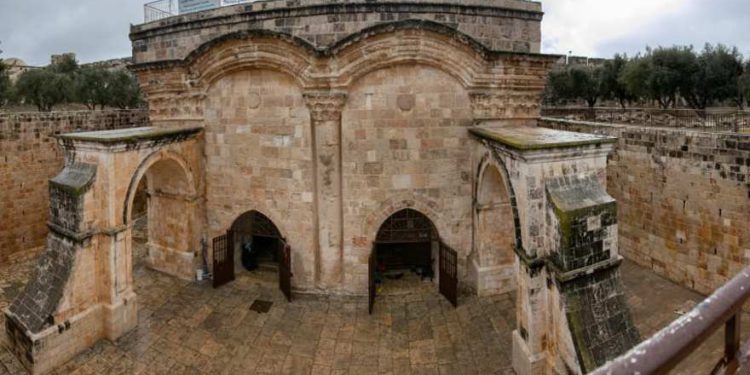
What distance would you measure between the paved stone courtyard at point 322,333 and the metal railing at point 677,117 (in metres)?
10.3

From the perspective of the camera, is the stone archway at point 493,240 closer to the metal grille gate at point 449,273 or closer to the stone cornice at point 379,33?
the metal grille gate at point 449,273

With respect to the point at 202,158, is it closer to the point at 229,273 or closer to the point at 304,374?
the point at 229,273

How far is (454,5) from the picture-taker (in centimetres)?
1026

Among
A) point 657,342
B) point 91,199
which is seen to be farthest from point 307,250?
point 657,342

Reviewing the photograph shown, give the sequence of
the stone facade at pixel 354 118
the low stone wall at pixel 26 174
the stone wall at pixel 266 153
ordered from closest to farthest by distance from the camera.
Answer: the stone facade at pixel 354 118 → the stone wall at pixel 266 153 → the low stone wall at pixel 26 174

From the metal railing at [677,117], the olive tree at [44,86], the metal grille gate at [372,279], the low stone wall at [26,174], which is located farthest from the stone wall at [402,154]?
the olive tree at [44,86]

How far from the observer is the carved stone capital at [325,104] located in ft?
32.7

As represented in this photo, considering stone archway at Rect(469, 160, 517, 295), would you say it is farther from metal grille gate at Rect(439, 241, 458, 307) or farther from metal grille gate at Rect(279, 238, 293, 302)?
metal grille gate at Rect(279, 238, 293, 302)

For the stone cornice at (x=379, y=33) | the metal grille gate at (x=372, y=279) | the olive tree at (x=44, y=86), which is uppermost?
the olive tree at (x=44, y=86)

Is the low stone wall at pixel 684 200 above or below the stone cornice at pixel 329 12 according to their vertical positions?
below

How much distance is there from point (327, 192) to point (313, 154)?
34.4 inches

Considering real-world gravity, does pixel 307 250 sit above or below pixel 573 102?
below

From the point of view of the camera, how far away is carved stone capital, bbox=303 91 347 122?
9.96m

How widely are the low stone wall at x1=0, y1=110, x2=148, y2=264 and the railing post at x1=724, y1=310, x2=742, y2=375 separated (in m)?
17.2
